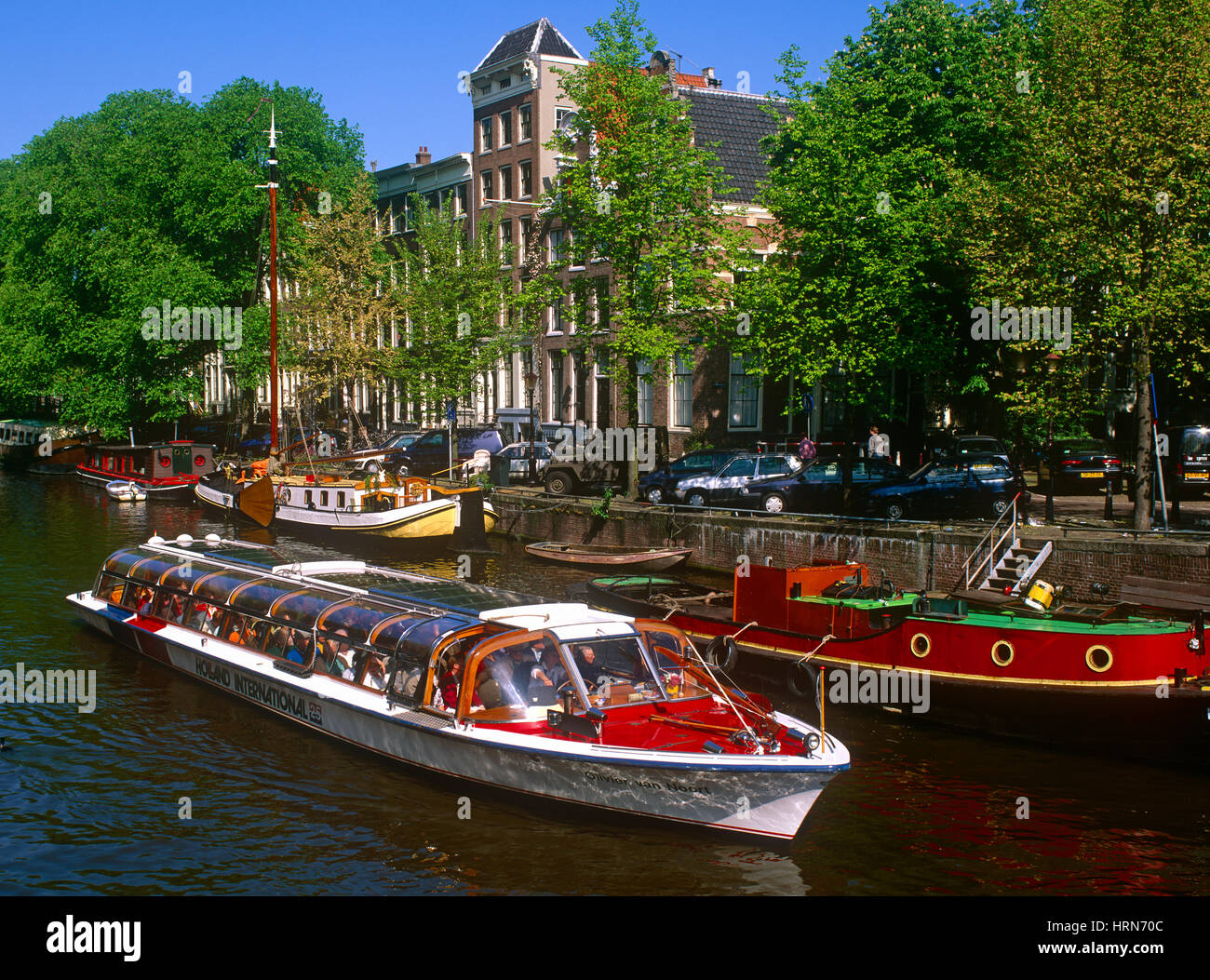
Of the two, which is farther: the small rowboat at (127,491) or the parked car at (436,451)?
the parked car at (436,451)

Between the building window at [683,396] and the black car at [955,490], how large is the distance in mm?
15173

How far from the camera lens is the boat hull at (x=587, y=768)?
37.4 ft

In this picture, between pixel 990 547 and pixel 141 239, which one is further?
pixel 141 239

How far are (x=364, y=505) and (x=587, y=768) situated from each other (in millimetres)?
23275

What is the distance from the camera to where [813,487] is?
29953 millimetres

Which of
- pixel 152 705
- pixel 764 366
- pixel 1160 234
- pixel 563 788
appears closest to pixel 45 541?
pixel 152 705

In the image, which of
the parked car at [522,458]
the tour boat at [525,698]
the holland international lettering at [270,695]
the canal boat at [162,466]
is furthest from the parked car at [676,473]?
the canal boat at [162,466]

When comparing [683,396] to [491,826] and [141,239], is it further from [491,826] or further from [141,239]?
[491,826]

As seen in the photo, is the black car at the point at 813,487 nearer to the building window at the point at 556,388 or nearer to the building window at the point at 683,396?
the building window at the point at 683,396

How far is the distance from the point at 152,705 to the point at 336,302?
35.4 m

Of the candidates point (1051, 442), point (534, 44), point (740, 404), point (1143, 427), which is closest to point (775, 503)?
point (1051, 442)

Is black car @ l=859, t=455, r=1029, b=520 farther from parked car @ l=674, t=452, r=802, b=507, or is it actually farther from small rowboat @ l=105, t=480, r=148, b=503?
small rowboat @ l=105, t=480, r=148, b=503

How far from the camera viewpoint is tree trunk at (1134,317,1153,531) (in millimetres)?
22547
